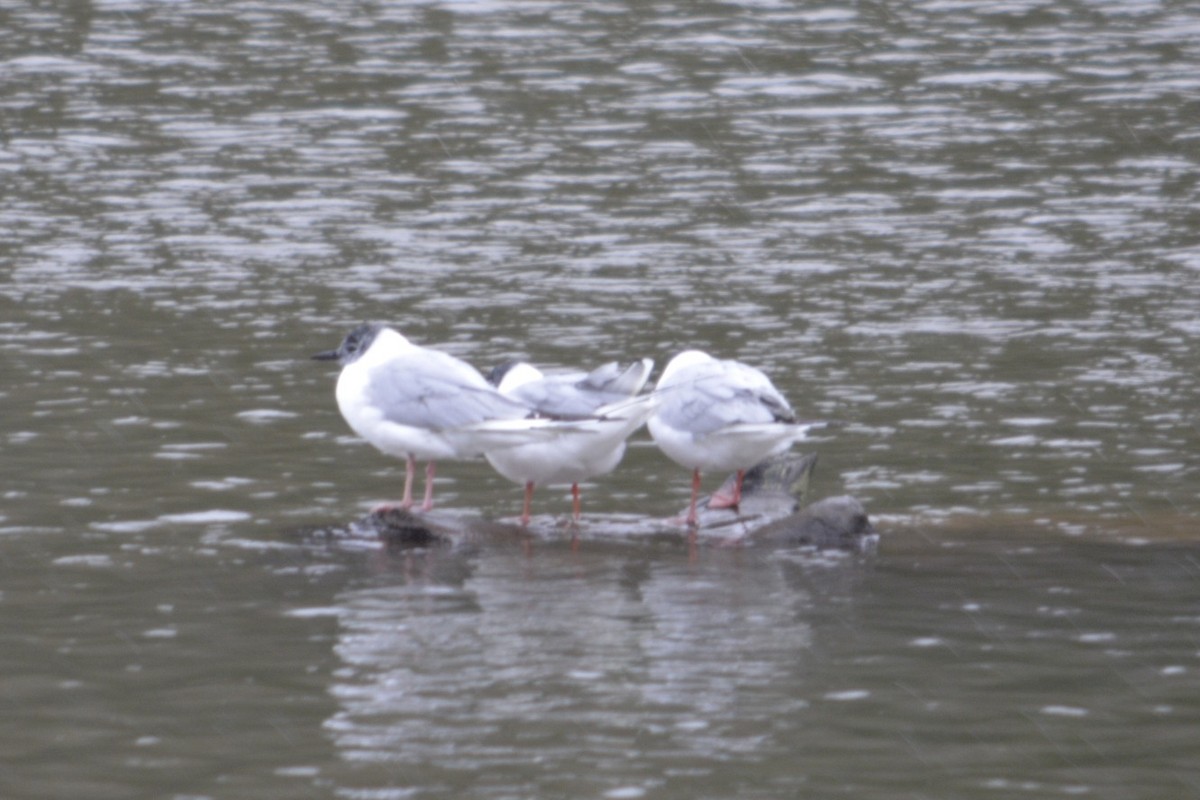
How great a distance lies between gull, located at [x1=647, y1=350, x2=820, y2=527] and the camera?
1289cm

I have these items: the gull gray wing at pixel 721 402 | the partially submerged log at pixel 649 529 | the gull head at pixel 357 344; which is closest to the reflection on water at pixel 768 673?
the partially submerged log at pixel 649 529

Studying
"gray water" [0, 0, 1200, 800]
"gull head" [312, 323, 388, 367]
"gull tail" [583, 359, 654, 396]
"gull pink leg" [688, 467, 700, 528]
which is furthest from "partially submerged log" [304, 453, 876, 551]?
"gull head" [312, 323, 388, 367]

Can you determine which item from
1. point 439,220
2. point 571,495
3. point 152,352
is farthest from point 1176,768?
point 439,220

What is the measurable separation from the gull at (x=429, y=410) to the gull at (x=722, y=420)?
92cm

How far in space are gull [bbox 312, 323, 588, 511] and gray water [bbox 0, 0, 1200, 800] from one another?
72 cm

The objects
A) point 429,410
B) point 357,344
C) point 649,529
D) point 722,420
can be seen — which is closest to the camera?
point 429,410

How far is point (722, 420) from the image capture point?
12.9m

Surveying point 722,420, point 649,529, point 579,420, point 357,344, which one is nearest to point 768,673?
point 579,420

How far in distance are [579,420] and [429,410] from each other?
926mm

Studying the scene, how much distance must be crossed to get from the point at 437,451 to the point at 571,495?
2.00m

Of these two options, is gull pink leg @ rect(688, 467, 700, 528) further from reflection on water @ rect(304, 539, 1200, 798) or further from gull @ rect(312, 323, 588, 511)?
gull @ rect(312, 323, 588, 511)

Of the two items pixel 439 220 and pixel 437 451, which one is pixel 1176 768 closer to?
pixel 437 451

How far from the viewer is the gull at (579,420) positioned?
1245 cm

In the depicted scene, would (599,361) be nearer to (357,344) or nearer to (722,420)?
(357,344)
